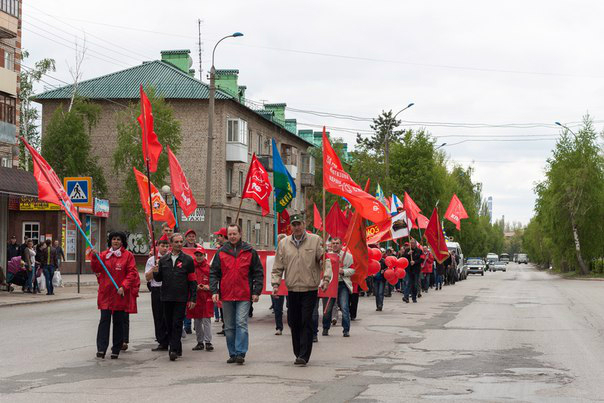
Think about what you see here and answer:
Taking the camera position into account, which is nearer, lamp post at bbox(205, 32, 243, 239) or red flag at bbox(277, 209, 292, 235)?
red flag at bbox(277, 209, 292, 235)

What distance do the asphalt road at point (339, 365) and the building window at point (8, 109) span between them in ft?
55.4

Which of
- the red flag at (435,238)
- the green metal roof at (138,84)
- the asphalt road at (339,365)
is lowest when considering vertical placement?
the asphalt road at (339,365)

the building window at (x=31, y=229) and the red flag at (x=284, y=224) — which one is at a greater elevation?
the building window at (x=31, y=229)

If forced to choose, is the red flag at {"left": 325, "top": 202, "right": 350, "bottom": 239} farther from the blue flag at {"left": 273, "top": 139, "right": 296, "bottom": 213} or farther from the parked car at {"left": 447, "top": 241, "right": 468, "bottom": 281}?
the parked car at {"left": 447, "top": 241, "right": 468, "bottom": 281}

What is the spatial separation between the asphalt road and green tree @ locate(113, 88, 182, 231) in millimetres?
31947

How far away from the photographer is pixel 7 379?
384 inches

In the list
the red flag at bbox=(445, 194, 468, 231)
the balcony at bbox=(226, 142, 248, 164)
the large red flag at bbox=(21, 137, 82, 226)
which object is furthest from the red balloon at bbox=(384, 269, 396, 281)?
the balcony at bbox=(226, 142, 248, 164)

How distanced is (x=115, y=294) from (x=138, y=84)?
1841 inches

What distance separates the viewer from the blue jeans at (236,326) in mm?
11203

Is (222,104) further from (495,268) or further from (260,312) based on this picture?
(495,268)

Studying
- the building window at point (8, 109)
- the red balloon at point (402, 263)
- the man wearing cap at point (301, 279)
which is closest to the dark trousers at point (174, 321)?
the man wearing cap at point (301, 279)

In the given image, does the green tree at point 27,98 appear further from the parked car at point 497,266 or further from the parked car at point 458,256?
the parked car at point 497,266

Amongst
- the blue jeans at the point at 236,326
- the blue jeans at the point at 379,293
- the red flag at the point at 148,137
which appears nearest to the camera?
the blue jeans at the point at 236,326

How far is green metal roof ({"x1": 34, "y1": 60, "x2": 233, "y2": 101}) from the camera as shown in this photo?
55.7 m
